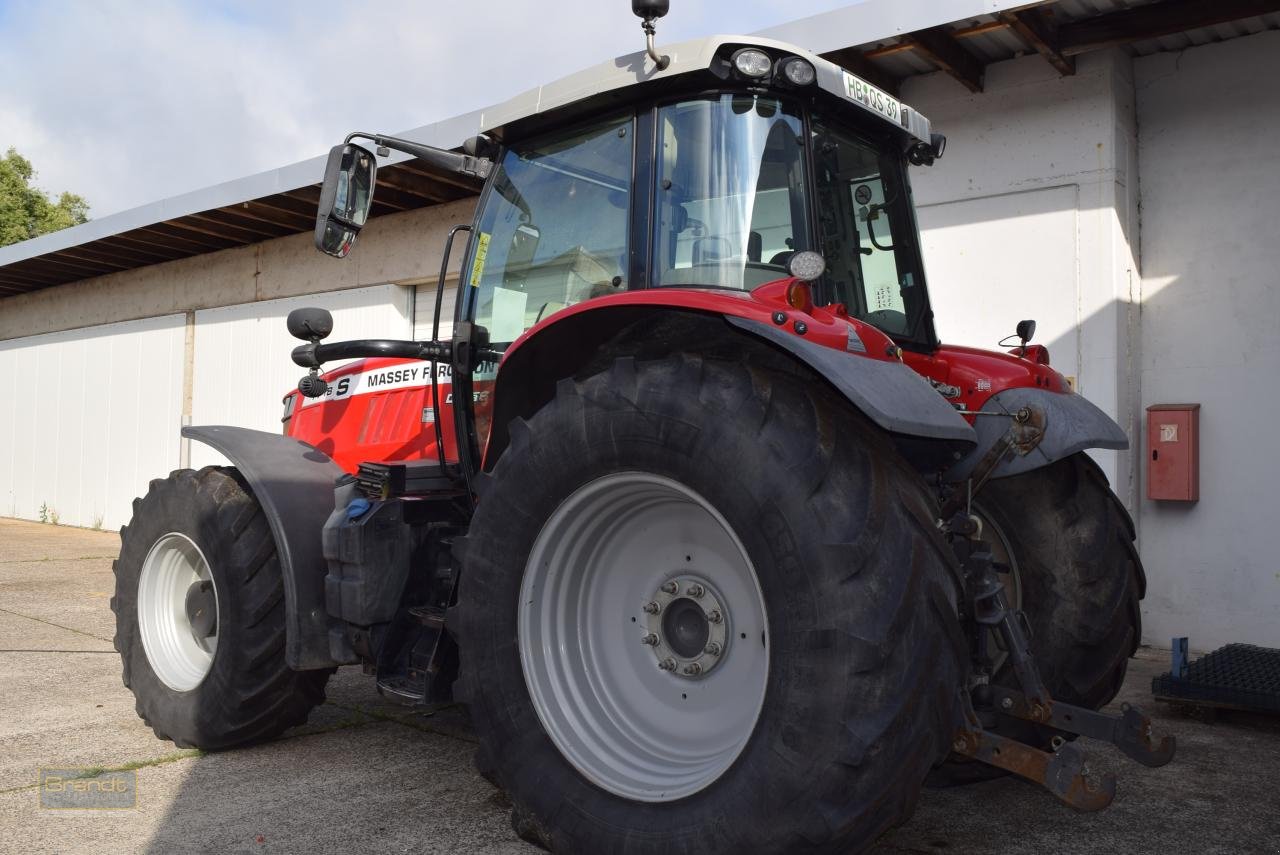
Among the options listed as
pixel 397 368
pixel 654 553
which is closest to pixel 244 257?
pixel 397 368

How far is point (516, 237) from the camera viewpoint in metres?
3.72

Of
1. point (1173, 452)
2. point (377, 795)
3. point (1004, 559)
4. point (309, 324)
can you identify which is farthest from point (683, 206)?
point (1173, 452)

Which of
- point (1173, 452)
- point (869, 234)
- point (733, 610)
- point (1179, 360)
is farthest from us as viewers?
point (1179, 360)

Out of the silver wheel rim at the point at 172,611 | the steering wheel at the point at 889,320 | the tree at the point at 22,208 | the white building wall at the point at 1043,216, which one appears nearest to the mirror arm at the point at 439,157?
the steering wheel at the point at 889,320

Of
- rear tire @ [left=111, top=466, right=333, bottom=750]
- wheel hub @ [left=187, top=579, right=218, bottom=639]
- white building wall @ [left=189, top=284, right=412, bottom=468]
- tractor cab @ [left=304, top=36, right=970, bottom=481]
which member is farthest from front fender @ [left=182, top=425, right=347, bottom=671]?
white building wall @ [left=189, top=284, right=412, bottom=468]

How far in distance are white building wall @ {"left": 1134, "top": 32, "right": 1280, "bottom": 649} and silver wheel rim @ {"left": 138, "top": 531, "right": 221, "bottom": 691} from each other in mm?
5512

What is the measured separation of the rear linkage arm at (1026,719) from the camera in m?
2.44

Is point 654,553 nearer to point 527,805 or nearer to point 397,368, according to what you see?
point 527,805

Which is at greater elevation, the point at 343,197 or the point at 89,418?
the point at 343,197

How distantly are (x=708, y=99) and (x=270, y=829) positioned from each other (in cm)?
254

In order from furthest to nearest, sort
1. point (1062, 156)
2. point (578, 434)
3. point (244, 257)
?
point (244, 257) → point (1062, 156) → point (578, 434)

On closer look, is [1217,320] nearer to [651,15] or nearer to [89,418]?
[651,15]

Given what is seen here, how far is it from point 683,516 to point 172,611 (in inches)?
101

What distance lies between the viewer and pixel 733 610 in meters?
2.87
